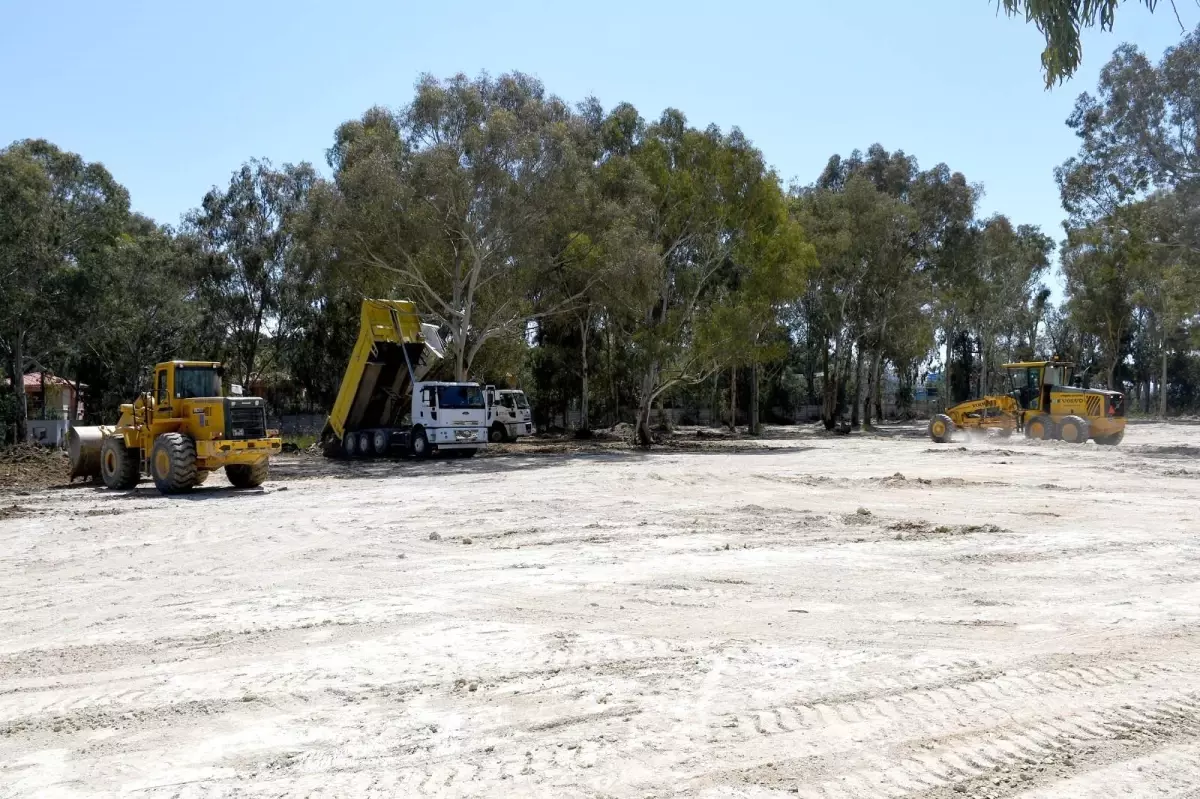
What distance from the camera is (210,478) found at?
2389cm

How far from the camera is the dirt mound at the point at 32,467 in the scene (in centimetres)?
2298

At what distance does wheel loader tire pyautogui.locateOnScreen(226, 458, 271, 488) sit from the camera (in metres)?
20.5

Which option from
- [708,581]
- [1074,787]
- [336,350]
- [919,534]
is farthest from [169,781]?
[336,350]

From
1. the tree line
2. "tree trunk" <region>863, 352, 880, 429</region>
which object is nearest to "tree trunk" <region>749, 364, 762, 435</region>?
the tree line

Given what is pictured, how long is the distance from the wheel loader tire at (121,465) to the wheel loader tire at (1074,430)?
93.5 feet

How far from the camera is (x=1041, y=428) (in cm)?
3369

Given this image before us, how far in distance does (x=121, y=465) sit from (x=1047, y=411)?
95.5 feet

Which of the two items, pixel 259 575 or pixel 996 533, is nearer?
pixel 259 575

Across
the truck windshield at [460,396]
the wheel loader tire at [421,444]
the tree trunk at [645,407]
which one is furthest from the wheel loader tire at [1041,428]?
the wheel loader tire at [421,444]

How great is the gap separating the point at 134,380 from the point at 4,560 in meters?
36.7

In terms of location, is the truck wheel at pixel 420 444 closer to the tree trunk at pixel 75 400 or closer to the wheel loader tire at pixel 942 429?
the wheel loader tire at pixel 942 429

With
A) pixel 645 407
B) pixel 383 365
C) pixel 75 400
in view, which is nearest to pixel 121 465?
pixel 383 365

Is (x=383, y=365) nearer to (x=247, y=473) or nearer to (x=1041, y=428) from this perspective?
(x=247, y=473)

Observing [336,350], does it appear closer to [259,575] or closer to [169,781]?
[259,575]
